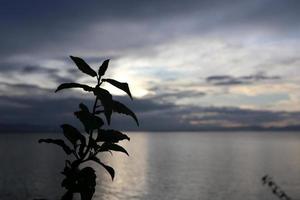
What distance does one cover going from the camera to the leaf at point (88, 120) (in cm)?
270

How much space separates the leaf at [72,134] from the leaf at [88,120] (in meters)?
0.15

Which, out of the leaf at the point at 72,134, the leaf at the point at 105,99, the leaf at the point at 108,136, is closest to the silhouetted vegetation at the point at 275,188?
the leaf at the point at 108,136

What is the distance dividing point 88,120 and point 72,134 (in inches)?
9.9

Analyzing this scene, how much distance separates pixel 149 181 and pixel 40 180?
30.6m

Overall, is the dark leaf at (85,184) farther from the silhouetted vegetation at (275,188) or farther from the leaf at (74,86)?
the silhouetted vegetation at (275,188)

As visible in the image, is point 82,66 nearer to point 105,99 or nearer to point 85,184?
point 105,99

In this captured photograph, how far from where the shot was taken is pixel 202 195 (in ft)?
326

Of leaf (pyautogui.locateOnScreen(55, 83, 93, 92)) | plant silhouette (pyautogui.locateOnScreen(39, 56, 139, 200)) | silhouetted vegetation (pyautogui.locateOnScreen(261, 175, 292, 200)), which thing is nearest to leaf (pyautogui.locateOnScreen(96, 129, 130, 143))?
plant silhouette (pyautogui.locateOnScreen(39, 56, 139, 200))

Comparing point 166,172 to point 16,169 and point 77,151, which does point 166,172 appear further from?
point 77,151

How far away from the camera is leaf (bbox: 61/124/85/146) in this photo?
9.45 feet

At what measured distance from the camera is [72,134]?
2928 mm

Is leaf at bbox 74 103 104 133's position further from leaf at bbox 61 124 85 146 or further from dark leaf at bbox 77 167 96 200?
dark leaf at bbox 77 167 96 200

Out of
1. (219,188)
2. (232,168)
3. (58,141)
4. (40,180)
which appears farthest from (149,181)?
(58,141)

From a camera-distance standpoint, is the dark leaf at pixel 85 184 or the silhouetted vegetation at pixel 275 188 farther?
the silhouetted vegetation at pixel 275 188
